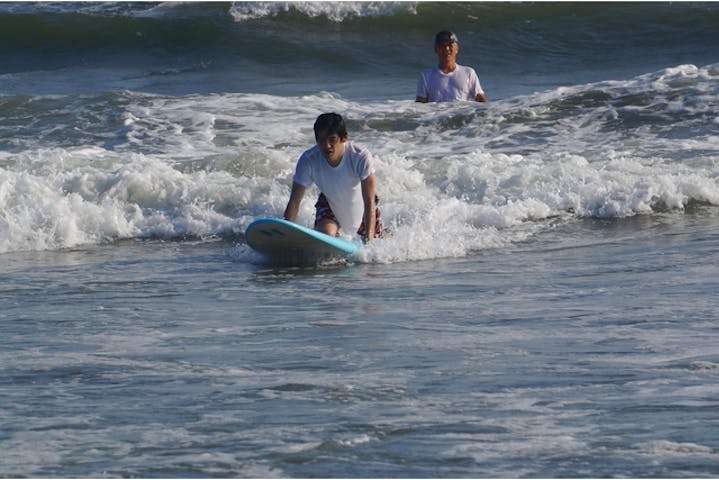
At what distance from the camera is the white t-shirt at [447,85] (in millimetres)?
12844

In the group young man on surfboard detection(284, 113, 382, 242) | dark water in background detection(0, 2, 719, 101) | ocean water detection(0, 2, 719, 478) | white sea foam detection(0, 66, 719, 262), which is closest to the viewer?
ocean water detection(0, 2, 719, 478)

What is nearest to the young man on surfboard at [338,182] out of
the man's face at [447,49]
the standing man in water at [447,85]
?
the man's face at [447,49]

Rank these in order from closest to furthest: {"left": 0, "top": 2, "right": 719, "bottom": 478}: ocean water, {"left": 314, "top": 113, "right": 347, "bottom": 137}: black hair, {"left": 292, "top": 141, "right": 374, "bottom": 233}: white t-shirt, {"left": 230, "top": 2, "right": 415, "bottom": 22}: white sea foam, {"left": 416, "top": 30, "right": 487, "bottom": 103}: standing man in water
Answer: {"left": 0, "top": 2, "right": 719, "bottom": 478}: ocean water, {"left": 314, "top": 113, "right": 347, "bottom": 137}: black hair, {"left": 292, "top": 141, "right": 374, "bottom": 233}: white t-shirt, {"left": 416, "top": 30, "right": 487, "bottom": 103}: standing man in water, {"left": 230, "top": 2, "right": 415, "bottom": 22}: white sea foam

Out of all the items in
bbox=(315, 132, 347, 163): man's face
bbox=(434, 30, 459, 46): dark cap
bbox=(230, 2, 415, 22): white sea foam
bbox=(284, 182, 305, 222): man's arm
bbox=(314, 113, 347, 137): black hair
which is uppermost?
bbox=(230, 2, 415, 22): white sea foam

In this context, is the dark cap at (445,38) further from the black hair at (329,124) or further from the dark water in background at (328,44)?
the dark water in background at (328,44)

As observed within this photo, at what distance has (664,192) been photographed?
11.0m

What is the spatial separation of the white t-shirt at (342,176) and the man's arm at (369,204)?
5 cm

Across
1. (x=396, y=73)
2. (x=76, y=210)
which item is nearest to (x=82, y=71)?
(x=396, y=73)

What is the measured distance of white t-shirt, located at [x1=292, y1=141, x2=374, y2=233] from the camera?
8.91m

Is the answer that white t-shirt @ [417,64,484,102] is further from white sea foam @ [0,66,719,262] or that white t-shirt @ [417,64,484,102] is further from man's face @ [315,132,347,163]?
man's face @ [315,132,347,163]

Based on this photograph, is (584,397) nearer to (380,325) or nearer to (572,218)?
(380,325)

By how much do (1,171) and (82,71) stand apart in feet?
29.9

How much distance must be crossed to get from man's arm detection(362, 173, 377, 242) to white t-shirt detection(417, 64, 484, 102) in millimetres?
4128

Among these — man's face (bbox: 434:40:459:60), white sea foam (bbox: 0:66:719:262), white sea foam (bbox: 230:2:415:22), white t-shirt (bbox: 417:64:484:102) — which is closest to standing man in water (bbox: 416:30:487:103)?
white t-shirt (bbox: 417:64:484:102)
